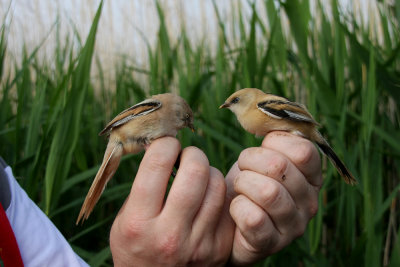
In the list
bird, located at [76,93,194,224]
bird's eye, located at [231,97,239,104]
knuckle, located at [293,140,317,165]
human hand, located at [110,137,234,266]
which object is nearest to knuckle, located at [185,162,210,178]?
human hand, located at [110,137,234,266]

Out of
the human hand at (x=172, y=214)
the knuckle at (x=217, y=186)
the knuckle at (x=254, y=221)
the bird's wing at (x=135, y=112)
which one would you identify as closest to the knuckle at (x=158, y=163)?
the human hand at (x=172, y=214)

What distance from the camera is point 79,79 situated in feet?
5.40

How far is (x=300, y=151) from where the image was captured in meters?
1.07

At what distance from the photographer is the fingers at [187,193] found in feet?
3.34

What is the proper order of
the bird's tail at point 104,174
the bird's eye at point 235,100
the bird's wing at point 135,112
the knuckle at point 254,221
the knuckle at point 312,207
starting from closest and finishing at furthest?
the knuckle at point 254,221 < the knuckle at point 312,207 < the bird's tail at point 104,174 < the bird's wing at point 135,112 < the bird's eye at point 235,100

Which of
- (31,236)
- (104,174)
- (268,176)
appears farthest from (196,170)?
(31,236)

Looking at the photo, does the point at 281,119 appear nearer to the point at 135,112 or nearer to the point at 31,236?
the point at 135,112

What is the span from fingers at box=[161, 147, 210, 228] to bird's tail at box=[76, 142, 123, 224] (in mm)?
350

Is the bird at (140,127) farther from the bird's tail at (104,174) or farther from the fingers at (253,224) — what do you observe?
the fingers at (253,224)

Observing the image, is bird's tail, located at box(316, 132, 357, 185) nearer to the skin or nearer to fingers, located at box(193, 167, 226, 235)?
the skin

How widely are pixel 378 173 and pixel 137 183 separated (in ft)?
4.09

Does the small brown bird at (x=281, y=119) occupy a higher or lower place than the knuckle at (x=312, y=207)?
higher

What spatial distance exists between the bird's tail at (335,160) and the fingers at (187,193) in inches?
21.7

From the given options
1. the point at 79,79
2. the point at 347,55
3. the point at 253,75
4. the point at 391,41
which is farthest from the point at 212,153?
the point at 391,41
